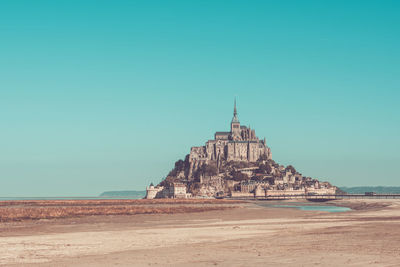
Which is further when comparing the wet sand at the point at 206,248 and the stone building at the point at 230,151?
the stone building at the point at 230,151

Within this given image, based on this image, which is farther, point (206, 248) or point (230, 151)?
point (230, 151)

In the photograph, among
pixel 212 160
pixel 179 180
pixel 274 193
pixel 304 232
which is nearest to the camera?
pixel 304 232

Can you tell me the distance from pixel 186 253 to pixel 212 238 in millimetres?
4489

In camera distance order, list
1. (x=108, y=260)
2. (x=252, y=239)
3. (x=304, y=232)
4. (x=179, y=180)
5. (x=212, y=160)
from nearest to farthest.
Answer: (x=108, y=260), (x=252, y=239), (x=304, y=232), (x=179, y=180), (x=212, y=160)

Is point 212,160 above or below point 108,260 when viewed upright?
above

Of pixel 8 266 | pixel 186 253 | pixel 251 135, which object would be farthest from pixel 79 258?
pixel 251 135

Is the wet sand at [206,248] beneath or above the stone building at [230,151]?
beneath

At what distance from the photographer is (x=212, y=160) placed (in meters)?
175

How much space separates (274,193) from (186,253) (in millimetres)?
129346

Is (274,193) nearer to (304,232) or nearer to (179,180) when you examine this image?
(179,180)

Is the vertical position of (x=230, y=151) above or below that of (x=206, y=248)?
above

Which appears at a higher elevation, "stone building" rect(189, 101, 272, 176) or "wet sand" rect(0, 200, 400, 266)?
"stone building" rect(189, 101, 272, 176)

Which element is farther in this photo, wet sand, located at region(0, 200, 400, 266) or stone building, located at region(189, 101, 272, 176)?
stone building, located at region(189, 101, 272, 176)

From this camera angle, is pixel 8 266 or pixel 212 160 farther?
pixel 212 160
